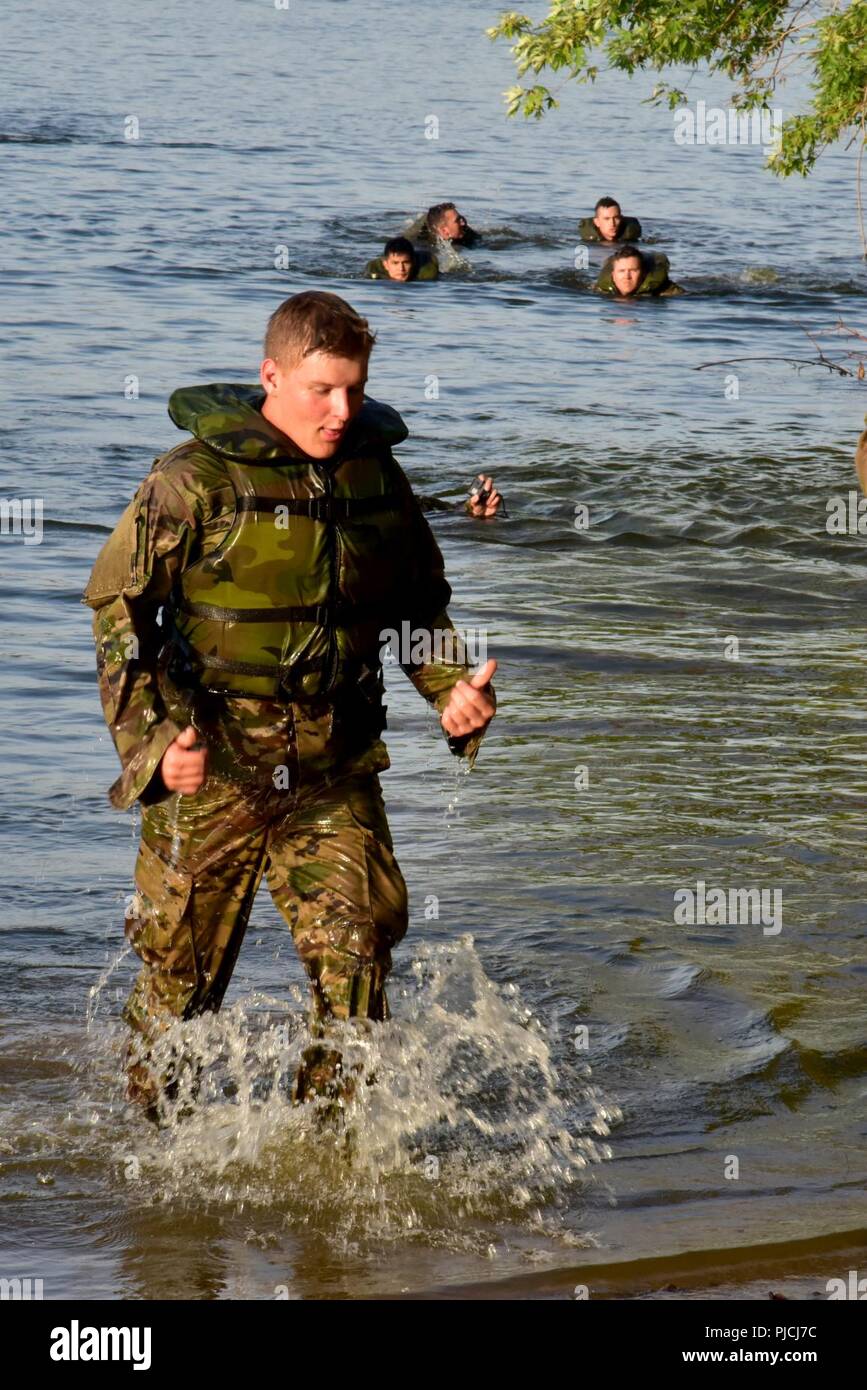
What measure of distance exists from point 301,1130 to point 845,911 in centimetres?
260

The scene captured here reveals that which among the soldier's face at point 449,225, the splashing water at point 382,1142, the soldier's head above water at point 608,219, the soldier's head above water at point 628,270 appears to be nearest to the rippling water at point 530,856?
the splashing water at point 382,1142

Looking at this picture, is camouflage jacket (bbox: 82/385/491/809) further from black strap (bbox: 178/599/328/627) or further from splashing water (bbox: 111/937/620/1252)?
splashing water (bbox: 111/937/620/1252)

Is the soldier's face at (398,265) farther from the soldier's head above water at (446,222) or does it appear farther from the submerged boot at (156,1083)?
the submerged boot at (156,1083)

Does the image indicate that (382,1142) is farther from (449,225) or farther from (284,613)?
(449,225)

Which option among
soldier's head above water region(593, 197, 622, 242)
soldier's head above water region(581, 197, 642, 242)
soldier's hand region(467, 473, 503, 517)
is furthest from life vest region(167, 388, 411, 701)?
soldier's head above water region(581, 197, 642, 242)

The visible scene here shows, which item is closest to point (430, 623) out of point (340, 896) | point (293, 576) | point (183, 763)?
point (293, 576)

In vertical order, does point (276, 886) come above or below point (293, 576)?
below

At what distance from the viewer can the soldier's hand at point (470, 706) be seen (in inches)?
191

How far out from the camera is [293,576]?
4.81 meters

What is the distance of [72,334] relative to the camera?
62.9 feet

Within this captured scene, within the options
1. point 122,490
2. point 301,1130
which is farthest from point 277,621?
point 122,490

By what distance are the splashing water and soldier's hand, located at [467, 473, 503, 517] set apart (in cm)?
753

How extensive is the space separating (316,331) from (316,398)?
161mm
